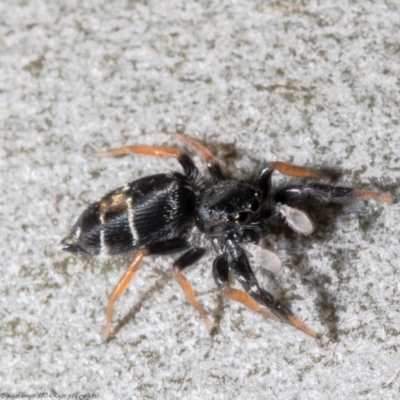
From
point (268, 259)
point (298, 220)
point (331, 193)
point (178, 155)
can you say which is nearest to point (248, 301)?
point (268, 259)

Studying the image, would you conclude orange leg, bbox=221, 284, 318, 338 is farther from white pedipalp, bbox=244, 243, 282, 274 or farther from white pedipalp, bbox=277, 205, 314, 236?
white pedipalp, bbox=277, 205, 314, 236

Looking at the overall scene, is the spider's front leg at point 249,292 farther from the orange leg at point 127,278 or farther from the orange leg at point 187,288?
the orange leg at point 127,278

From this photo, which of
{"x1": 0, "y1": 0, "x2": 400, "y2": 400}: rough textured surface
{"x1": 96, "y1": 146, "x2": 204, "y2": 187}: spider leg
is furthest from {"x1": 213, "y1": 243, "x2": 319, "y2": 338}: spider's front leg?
{"x1": 96, "y1": 146, "x2": 204, "y2": 187}: spider leg

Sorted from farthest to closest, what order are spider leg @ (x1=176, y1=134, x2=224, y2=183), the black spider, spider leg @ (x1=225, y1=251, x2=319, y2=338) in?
spider leg @ (x1=176, y1=134, x2=224, y2=183) → the black spider → spider leg @ (x1=225, y1=251, x2=319, y2=338)

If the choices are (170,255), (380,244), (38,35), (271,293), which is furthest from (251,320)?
(38,35)

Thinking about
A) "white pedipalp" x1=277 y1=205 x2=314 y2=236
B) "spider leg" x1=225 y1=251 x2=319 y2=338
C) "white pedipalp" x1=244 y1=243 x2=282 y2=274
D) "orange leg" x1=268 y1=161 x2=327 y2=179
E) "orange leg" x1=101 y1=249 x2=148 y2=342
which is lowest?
"orange leg" x1=101 y1=249 x2=148 y2=342

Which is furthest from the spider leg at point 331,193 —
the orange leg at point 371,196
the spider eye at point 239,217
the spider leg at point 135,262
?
the spider leg at point 135,262

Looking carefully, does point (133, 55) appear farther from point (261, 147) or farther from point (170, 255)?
point (170, 255)

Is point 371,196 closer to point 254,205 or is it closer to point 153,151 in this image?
point 254,205
